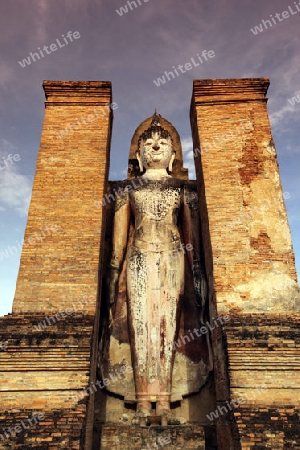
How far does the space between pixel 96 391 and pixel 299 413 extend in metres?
3.15

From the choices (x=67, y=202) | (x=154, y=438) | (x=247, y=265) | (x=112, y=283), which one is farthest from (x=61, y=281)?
(x=247, y=265)

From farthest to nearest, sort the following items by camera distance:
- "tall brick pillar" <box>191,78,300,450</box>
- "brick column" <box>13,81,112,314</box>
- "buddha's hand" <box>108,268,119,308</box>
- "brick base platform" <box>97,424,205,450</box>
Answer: "buddha's hand" <box>108,268,119,308</box>, "brick column" <box>13,81,112,314</box>, "brick base platform" <box>97,424,205,450</box>, "tall brick pillar" <box>191,78,300,450</box>

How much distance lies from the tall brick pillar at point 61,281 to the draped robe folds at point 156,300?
717 mm

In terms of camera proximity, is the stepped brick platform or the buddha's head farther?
the buddha's head

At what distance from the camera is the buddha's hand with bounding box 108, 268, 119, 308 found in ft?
23.5

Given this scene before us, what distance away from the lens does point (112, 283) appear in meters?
7.29

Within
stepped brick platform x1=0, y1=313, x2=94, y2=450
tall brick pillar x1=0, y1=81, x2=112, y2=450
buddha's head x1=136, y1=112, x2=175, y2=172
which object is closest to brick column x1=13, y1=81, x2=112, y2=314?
tall brick pillar x1=0, y1=81, x2=112, y2=450

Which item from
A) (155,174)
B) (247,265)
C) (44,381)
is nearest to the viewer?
(44,381)

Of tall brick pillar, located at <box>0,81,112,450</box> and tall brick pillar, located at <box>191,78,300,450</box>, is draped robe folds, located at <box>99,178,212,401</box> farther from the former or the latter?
tall brick pillar, located at <box>0,81,112,450</box>

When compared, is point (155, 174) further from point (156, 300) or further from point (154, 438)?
point (154, 438)

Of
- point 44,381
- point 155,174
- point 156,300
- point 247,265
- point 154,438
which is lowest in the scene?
point 154,438

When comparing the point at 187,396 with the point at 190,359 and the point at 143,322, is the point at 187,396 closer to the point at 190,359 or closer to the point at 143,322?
the point at 190,359

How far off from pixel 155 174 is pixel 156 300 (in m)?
2.72

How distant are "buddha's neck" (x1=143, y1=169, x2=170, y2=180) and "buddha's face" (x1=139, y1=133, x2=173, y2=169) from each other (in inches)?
3.7
